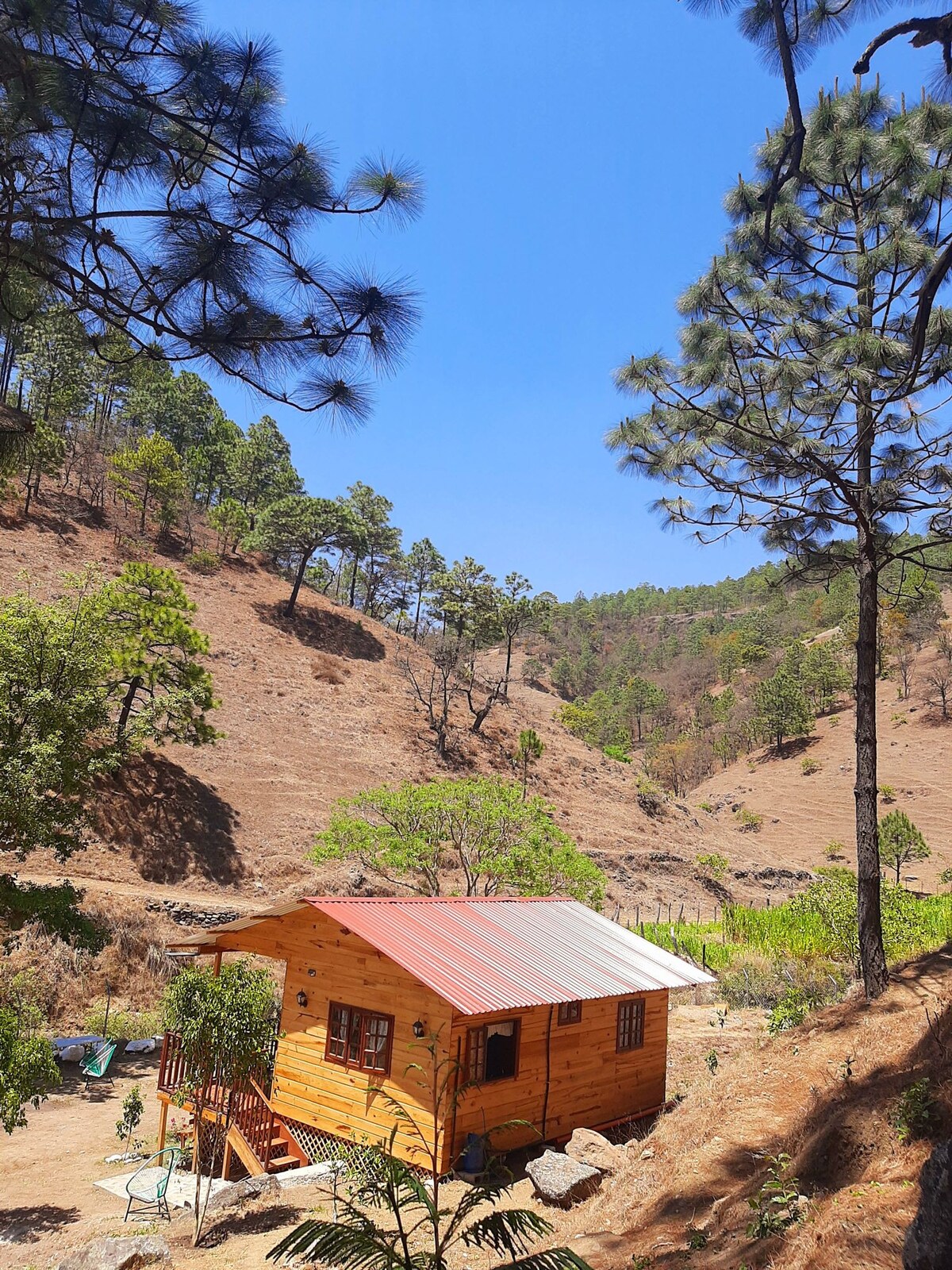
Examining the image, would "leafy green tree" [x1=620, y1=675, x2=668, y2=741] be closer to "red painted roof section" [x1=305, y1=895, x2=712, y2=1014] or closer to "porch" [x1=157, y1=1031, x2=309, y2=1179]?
"red painted roof section" [x1=305, y1=895, x2=712, y2=1014]

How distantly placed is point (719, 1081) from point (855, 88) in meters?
13.4

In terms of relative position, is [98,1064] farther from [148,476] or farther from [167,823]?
[148,476]

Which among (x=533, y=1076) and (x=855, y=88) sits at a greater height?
(x=855, y=88)

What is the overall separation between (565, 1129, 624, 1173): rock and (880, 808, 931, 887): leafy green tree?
30.6m

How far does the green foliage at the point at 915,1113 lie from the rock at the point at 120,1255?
7288mm

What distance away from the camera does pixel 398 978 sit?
448 inches

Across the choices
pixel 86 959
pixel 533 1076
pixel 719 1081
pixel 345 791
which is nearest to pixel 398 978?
pixel 533 1076

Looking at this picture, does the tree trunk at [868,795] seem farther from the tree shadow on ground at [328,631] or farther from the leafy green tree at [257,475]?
the leafy green tree at [257,475]

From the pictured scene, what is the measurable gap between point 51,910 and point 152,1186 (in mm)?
6499

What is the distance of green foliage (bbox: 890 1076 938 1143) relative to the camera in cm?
666

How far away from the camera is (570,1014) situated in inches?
504

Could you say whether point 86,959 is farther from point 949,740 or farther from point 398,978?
point 949,740

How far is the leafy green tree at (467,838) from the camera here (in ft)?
66.3

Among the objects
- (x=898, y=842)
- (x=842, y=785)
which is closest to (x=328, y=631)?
(x=898, y=842)
